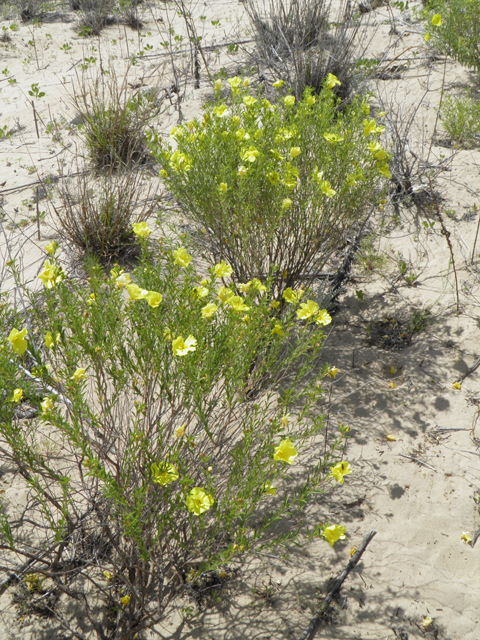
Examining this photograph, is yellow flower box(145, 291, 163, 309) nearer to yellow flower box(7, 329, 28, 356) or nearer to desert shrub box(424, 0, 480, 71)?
yellow flower box(7, 329, 28, 356)

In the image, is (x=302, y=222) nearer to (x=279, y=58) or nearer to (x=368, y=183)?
(x=368, y=183)

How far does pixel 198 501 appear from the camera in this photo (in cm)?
148

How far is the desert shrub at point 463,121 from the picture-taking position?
4.17 meters

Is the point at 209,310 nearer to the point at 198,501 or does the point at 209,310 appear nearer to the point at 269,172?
the point at 198,501

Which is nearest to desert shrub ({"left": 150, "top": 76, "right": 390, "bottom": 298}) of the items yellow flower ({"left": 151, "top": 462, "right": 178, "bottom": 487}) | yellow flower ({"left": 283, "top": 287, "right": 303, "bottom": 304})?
yellow flower ({"left": 283, "top": 287, "right": 303, "bottom": 304})

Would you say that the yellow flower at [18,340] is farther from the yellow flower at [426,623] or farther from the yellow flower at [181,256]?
the yellow flower at [426,623]

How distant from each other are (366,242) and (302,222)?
1.06 metres

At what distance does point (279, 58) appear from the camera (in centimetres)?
509

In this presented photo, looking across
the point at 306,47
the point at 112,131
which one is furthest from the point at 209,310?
the point at 306,47

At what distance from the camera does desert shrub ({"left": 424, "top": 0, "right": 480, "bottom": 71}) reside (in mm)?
4488

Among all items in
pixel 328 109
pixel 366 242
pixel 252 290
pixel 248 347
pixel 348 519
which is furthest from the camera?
pixel 366 242

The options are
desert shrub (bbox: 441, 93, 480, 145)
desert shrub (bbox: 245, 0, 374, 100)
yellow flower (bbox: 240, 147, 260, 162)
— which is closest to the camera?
yellow flower (bbox: 240, 147, 260, 162)

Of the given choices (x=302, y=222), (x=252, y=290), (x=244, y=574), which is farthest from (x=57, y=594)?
(x=302, y=222)

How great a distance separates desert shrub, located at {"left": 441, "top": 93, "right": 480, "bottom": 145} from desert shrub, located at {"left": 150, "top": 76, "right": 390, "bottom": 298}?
6.18 ft
